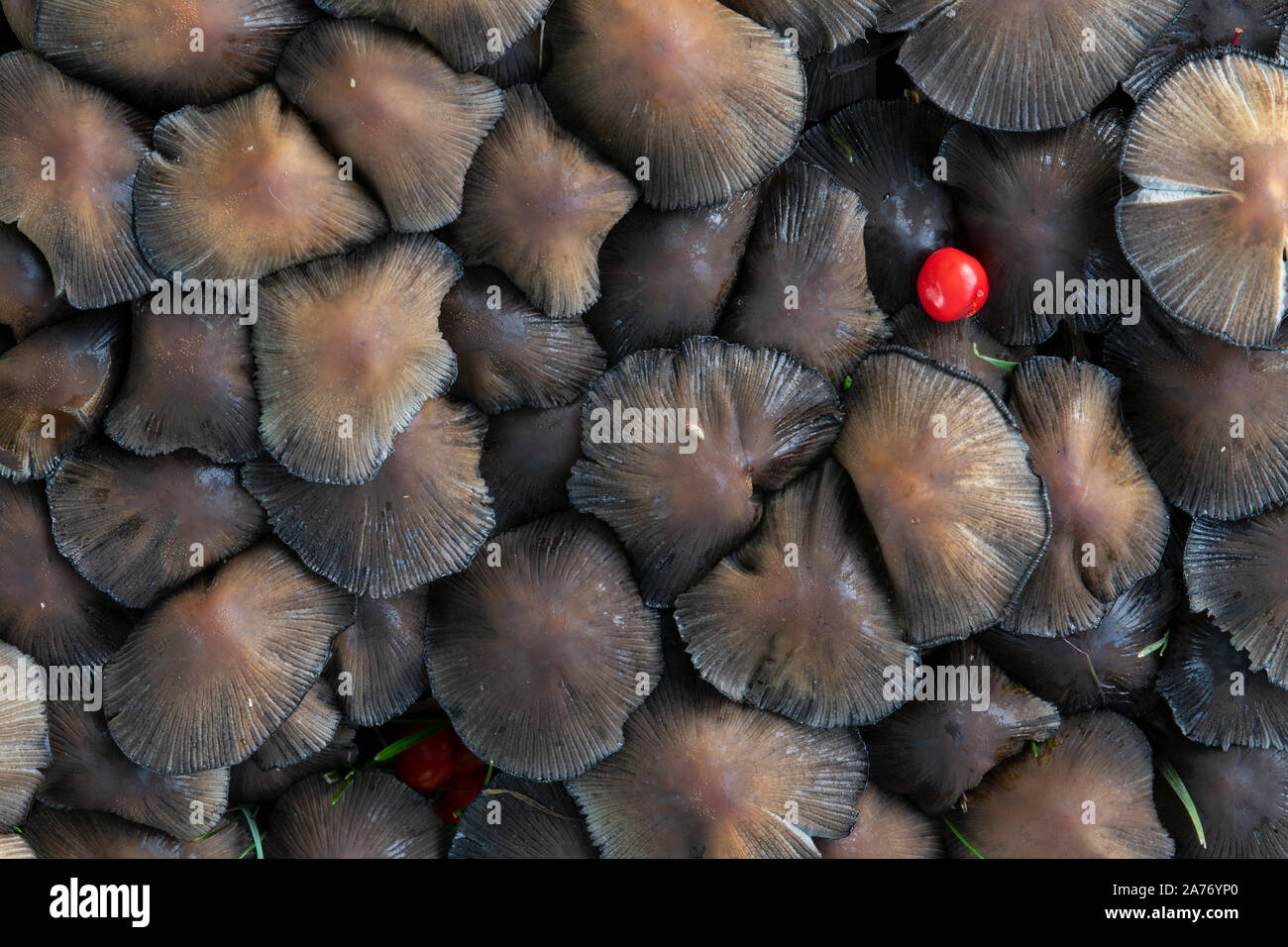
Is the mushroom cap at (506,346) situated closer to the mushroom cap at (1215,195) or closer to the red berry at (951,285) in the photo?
the red berry at (951,285)

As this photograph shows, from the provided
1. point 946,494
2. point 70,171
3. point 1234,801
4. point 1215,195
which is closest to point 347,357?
point 70,171

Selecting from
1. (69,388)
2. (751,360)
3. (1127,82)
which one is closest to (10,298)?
(69,388)

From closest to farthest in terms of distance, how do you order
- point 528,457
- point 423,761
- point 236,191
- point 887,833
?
point 236,191
point 528,457
point 887,833
point 423,761

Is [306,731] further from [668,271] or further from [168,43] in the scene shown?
[168,43]

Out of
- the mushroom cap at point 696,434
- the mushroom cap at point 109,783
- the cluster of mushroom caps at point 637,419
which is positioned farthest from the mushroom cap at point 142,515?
the mushroom cap at point 696,434

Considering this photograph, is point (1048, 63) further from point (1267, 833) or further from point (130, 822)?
point (130, 822)

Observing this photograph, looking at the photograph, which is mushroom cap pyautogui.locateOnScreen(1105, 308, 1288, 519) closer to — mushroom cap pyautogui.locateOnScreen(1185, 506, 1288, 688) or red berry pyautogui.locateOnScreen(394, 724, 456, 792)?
mushroom cap pyautogui.locateOnScreen(1185, 506, 1288, 688)
